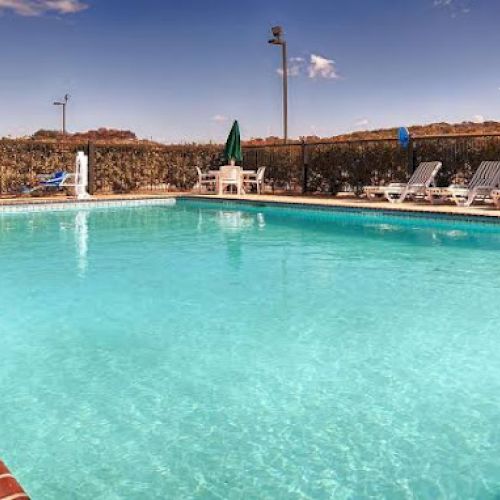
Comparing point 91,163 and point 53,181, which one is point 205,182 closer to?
point 91,163

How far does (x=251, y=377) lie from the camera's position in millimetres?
4020

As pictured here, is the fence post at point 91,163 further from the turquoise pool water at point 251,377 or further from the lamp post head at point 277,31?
the turquoise pool water at point 251,377

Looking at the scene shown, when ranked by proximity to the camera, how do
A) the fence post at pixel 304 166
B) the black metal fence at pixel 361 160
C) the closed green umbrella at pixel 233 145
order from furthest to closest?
the closed green umbrella at pixel 233 145 < the fence post at pixel 304 166 < the black metal fence at pixel 361 160

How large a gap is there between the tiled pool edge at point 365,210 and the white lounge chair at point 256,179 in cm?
197

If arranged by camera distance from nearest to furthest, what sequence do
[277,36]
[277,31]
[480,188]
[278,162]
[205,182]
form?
[480,188]
[205,182]
[278,162]
[277,31]
[277,36]

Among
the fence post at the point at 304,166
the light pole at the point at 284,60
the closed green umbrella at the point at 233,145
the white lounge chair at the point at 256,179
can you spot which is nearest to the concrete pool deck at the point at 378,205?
the white lounge chair at the point at 256,179

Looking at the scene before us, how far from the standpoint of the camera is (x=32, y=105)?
34.3 metres

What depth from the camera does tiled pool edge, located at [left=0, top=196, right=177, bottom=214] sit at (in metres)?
15.3

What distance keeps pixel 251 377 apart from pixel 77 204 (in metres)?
13.2

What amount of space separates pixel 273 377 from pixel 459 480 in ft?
4.98

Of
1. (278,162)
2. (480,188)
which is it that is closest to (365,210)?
(480,188)

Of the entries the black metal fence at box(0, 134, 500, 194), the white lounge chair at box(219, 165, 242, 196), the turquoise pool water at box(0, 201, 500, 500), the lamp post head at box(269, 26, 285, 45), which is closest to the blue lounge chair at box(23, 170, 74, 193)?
the black metal fence at box(0, 134, 500, 194)

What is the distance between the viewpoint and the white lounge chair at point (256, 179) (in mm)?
18688

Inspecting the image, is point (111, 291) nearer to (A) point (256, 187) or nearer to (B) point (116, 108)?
(A) point (256, 187)
